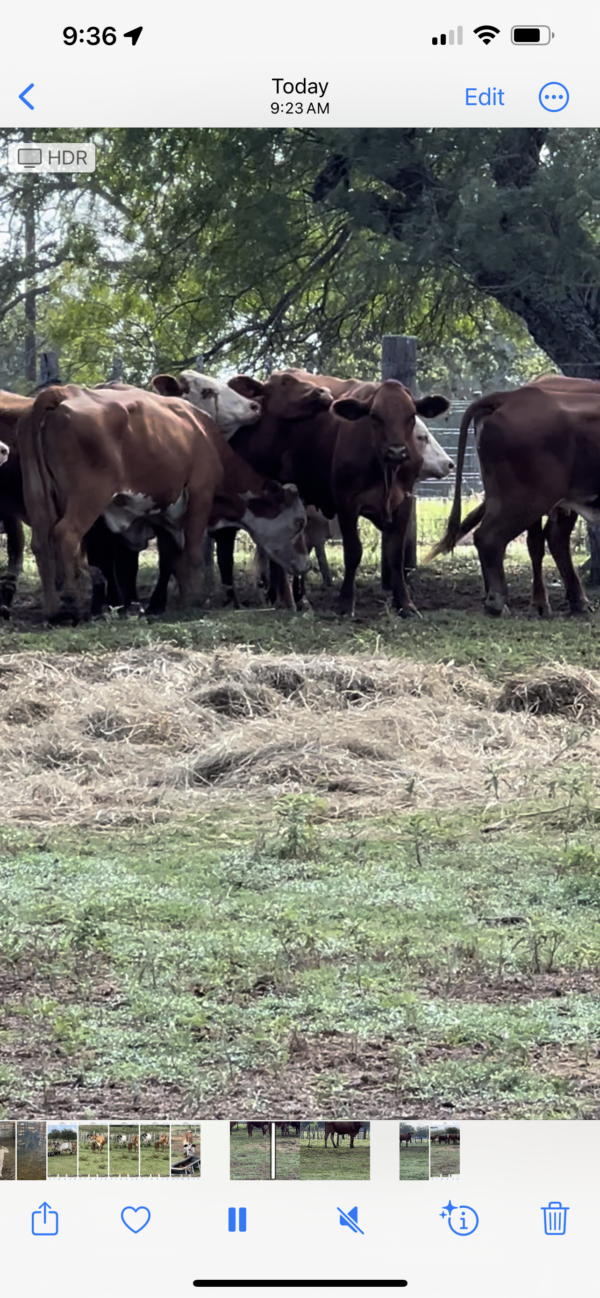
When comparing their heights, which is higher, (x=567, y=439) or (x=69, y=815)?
(x=567, y=439)

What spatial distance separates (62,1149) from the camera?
8.48 ft

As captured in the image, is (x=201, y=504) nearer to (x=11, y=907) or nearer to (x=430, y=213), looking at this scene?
(x=430, y=213)

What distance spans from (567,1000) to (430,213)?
28.1 feet

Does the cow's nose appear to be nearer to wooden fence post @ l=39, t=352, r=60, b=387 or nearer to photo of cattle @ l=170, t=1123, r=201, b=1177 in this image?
wooden fence post @ l=39, t=352, r=60, b=387

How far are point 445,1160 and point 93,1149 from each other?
0.50m

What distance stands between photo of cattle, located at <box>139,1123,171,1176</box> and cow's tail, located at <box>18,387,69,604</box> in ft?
30.2

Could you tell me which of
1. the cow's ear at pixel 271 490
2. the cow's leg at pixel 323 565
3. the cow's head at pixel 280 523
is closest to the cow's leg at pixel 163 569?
the cow's head at pixel 280 523

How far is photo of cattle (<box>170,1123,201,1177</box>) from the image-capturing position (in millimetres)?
2514

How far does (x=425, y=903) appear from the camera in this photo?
5.38 m

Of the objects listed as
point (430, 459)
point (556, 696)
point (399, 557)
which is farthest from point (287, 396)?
point (556, 696)

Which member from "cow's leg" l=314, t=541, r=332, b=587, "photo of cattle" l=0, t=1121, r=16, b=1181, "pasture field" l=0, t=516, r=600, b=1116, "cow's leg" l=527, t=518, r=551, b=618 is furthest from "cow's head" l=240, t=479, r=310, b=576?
"photo of cattle" l=0, t=1121, r=16, b=1181

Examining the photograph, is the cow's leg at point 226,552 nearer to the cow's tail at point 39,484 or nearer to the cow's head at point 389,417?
the cow's head at point 389,417

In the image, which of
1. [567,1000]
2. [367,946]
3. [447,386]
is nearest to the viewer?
[567,1000]

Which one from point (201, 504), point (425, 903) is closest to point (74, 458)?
point (201, 504)
